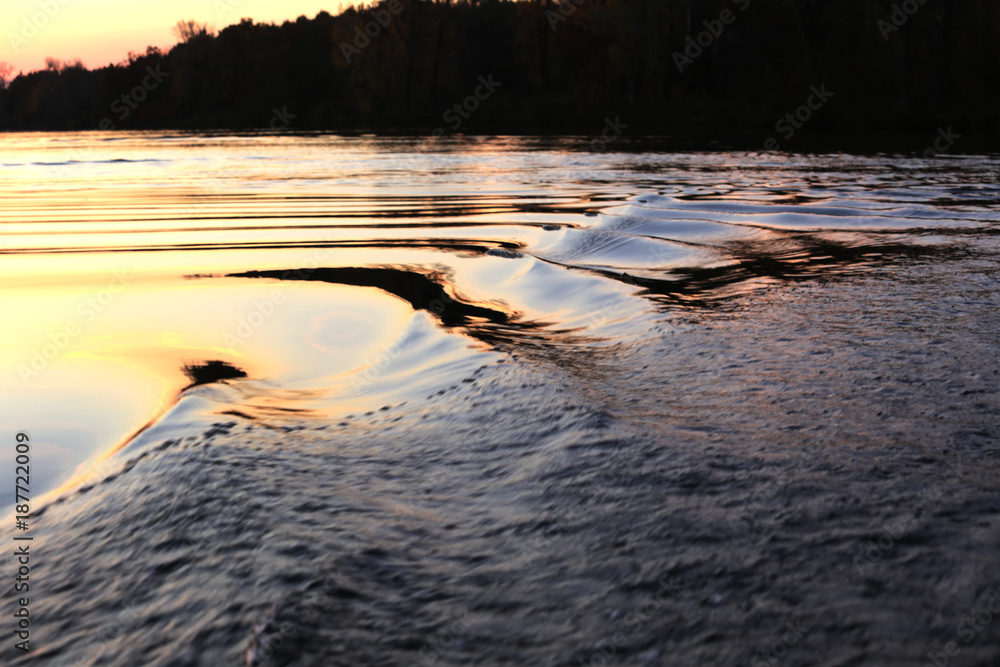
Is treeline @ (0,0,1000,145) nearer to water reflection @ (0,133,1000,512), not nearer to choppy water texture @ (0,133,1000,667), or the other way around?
water reflection @ (0,133,1000,512)

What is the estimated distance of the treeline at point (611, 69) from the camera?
3506cm

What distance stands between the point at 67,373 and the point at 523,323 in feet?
7.89

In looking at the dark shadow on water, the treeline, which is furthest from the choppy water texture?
the treeline

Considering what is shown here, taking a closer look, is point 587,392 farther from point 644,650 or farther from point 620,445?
point 644,650

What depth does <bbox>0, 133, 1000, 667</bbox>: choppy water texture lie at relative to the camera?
72.9 inches

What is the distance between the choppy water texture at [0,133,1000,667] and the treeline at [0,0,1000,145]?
87.6ft

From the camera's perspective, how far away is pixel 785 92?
36875 millimetres

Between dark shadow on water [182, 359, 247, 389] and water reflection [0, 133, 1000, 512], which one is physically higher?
water reflection [0, 133, 1000, 512]

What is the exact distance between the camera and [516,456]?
2.73 metres

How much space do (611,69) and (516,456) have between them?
55.1 meters

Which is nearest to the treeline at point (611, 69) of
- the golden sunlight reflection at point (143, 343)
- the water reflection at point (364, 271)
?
the water reflection at point (364, 271)

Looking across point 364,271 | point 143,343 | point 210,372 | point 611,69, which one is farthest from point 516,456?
point 611,69

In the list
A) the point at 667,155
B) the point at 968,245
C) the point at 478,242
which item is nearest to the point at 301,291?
the point at 478,242

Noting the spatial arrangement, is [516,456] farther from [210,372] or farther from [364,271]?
[364,271]
